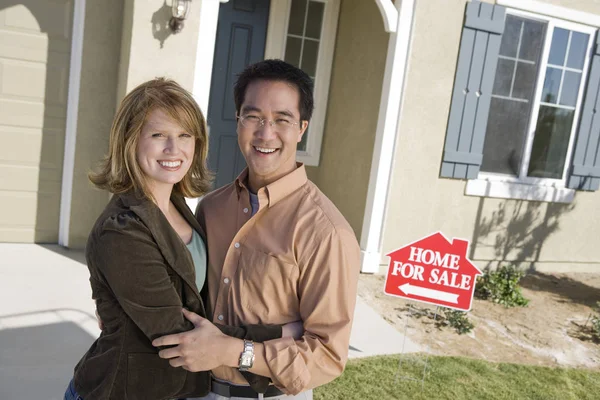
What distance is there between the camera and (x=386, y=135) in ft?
19.4

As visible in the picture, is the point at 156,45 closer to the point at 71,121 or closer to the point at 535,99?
the point at 71,121

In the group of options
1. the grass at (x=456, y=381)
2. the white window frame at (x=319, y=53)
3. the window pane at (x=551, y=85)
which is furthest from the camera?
the window pane at (x=551, y=85)

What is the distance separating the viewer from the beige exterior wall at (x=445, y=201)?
5.95m

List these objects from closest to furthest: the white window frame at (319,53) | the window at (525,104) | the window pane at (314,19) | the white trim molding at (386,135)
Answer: the white trim molding at (386,135)
the window at (525,104)
the white window frame at (319,53)
the window pane at (314,19)

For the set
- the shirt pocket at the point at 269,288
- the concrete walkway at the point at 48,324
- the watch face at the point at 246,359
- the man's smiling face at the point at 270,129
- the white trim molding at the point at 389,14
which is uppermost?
the white trim molding at the point at 389,14

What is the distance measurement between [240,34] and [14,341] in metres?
4.12

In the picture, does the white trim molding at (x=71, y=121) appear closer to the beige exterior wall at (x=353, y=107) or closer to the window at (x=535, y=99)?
the beige exterior wall at (x=353, y=107)

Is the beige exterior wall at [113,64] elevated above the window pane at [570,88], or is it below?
below

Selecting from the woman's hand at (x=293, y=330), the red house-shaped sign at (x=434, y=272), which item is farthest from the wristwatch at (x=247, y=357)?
the red house-shaped sign at (x=434, y=272)

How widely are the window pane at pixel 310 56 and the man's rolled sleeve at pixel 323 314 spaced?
5.46m

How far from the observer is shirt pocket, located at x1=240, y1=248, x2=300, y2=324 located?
1673 millimetres

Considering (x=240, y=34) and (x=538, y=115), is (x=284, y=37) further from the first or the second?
(x=538, y=115)

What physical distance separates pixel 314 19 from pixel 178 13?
2.55 m

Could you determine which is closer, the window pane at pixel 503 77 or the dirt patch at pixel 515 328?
the dirt patch at pixel 515 328
